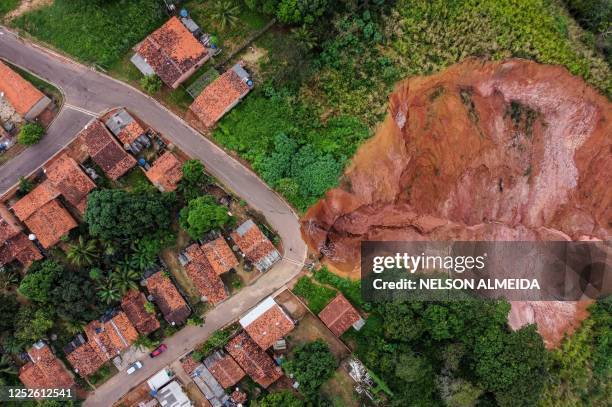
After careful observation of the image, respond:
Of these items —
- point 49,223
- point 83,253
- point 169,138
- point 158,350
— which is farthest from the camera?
point 169,138

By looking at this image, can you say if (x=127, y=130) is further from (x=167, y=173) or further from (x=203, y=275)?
(x=203, y=275)

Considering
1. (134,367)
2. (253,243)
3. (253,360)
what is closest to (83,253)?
(134,367)

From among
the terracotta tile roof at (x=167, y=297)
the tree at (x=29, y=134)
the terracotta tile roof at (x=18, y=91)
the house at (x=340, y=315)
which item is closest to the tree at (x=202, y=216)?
the terracotta tile roof at (x=167, y=297)

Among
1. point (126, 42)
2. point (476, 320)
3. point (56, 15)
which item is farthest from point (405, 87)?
point (56, 15)

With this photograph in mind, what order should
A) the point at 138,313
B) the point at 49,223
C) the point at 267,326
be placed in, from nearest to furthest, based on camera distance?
the point at 49,223 < the point at 267,326 < the point at 138,313

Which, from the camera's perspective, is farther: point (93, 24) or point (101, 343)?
point (93, 24)

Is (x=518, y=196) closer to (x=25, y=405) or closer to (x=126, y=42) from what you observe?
(x=126, y=42)
